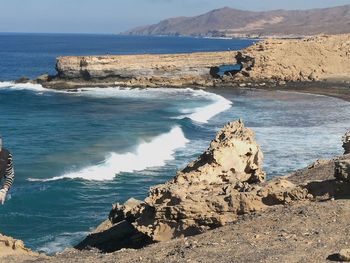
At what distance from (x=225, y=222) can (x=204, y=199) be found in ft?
1.90

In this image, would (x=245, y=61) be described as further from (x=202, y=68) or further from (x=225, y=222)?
(x=225, y=222)

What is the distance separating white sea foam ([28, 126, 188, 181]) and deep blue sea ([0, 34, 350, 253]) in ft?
0.14

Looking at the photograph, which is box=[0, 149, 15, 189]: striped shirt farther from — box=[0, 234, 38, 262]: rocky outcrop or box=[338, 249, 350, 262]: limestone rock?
box=[338, 249, 350, 262]: limestone rock

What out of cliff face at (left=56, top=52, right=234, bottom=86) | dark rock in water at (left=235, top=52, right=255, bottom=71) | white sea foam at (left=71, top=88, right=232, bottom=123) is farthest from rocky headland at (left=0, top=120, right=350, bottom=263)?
dark rock in water at (left=235, top=52, right=255, bottom=71)

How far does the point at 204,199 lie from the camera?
1063 centimetres

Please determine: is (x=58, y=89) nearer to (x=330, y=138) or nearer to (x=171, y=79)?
(x=171, y=79)

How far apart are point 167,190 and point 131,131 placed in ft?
75.0

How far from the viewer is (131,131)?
3425 centimetres

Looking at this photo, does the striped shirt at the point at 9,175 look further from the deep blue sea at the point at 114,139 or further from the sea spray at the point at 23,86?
the sea spray at the point at 23,86

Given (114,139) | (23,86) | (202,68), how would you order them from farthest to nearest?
(23,86) → (202,68) → (114,139)

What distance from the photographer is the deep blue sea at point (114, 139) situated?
18688 mm

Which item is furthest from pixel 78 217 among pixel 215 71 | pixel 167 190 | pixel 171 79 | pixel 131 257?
pixel 215 71


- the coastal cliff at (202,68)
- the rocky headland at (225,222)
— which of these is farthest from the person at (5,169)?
the coastal cliff at (202,68)

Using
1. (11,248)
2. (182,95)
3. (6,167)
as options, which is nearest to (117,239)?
(11,248)
